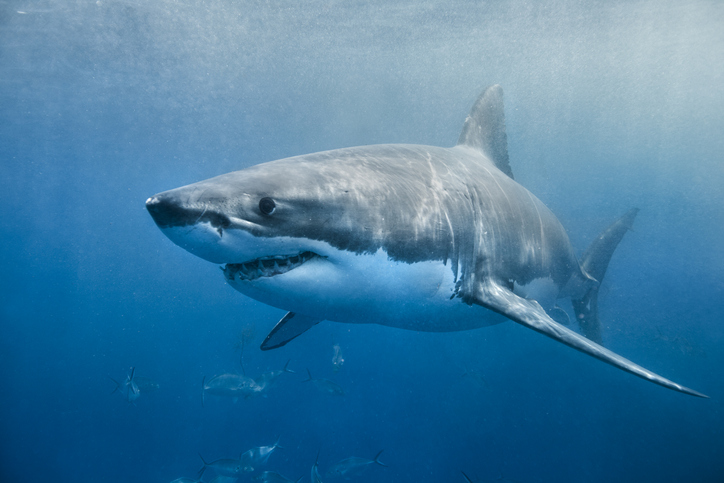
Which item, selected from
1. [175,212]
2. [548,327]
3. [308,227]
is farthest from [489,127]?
[175,212]

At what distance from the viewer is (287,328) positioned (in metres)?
3.49

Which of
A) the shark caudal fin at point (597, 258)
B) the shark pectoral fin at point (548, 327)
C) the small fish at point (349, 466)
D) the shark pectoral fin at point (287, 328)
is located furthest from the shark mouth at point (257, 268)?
the small fish at point (349, 466)

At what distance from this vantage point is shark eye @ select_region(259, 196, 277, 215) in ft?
5.01

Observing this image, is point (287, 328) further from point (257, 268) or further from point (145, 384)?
point (145, 384)

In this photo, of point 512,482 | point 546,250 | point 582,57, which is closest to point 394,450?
point 512,482

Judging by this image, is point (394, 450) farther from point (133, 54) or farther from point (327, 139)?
point (327, 139)

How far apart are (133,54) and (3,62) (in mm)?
5607

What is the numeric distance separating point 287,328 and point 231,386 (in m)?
5.25

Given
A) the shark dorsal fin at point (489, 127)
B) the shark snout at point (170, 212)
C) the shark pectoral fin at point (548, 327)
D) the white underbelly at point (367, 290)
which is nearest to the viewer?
the shark snout at point (170, 212)

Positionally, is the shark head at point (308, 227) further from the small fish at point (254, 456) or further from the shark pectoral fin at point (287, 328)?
the small fish at point (254, 456)

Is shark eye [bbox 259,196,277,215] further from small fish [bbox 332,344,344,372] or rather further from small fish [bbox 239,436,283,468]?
small fish [bbox 332,344,344,372]

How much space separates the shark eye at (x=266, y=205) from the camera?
1.53 metres

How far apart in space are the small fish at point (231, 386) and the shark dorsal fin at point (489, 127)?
6.72 metres

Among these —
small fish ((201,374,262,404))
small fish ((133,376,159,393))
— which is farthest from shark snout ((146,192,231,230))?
small fish ((133,376,159,393))
